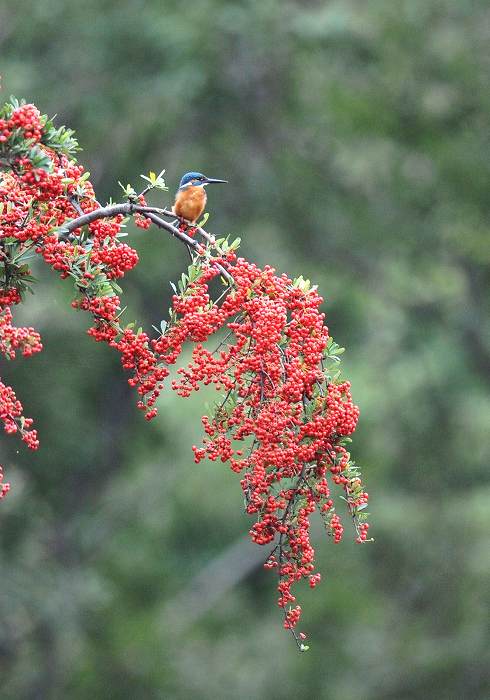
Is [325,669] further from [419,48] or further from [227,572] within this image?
[419,48]

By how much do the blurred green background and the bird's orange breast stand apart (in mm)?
9831

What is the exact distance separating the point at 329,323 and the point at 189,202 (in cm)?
1723

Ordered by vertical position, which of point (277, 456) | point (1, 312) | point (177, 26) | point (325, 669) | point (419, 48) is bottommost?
point (277, 456)

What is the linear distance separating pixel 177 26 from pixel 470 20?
4582 mm

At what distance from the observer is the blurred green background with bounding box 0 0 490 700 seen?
1755cm

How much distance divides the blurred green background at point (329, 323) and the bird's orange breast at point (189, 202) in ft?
32.3

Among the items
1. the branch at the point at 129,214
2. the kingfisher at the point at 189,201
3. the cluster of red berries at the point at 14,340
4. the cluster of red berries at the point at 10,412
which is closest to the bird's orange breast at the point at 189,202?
the kingfisher at the point at 189,201

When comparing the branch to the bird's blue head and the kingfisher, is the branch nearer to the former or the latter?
the kingfisher

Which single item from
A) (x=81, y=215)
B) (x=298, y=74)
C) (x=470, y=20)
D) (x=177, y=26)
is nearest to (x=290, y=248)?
(x=298, y=74)

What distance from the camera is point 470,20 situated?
16.6 m

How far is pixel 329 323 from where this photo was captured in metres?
23.8

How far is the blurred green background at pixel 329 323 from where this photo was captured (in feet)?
57.6

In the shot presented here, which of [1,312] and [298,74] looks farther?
[298,74]

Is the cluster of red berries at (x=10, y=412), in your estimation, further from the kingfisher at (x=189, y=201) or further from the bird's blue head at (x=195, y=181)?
the bird's blue head at (x=195, y=181)
